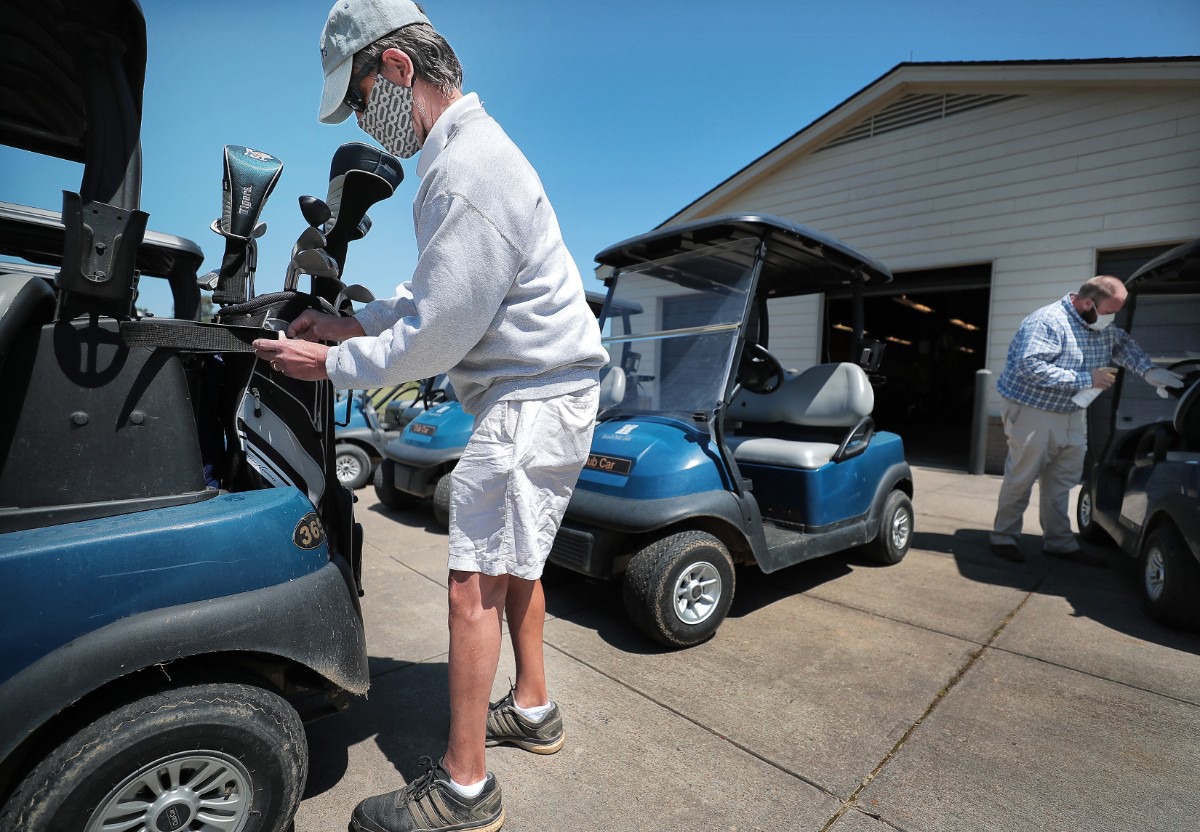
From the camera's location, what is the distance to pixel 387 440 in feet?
22.7

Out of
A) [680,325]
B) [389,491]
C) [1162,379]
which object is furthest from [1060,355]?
[389,491]

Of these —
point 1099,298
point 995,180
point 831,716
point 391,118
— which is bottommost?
point 831,716

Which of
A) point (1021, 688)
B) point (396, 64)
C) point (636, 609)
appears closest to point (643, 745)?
point (636, 609)

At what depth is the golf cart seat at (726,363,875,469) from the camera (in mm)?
3645

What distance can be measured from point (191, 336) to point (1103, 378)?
479cm

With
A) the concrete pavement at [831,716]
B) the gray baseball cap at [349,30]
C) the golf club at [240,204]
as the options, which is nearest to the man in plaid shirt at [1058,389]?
the concrete pavement at [831,716]

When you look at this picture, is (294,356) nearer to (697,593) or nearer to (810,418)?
(697,593)

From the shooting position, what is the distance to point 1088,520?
4691 mm

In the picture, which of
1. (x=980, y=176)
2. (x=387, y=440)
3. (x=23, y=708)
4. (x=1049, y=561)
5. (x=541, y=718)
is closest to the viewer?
(x=23, y=708)

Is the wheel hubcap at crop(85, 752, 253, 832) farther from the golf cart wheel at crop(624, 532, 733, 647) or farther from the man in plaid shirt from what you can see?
the man in plaid shirt

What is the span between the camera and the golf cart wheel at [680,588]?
268 centimetres

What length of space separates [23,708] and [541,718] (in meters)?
1.35

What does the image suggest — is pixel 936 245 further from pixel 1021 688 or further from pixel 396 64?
pixel 396 64

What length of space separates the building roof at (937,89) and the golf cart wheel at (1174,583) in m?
6.09
